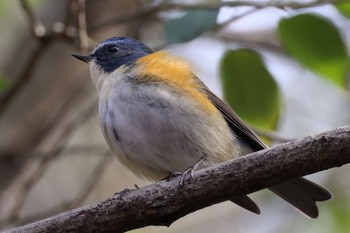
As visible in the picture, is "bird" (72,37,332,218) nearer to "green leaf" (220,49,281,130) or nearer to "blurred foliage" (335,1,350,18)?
"green leaf" (220,49,281,130)

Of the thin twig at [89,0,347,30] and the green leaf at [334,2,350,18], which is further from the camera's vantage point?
the thin twig at [89,0,347,30]

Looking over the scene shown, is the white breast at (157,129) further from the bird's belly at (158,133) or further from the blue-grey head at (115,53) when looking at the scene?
the blue-grey head at (115,53)

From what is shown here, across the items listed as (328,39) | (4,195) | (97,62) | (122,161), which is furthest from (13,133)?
(328,39)

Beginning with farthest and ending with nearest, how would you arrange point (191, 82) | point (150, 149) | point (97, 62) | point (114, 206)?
point (97, 62) < point (191, 82) < point (150, 149) < point (114, 206)

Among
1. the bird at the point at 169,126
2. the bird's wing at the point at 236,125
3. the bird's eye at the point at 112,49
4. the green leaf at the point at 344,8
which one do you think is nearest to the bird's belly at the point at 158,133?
the bird at the point at 169,126

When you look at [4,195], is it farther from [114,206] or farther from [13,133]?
[114,206]

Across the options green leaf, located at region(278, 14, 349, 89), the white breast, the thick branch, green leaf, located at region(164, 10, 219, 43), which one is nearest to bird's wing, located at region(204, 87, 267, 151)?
the white breast
